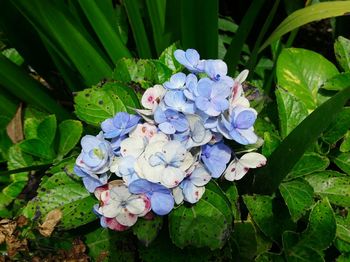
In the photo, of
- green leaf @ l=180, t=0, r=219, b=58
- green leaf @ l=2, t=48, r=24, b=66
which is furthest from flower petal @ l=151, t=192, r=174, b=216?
green leaf @ l=2, t=48, r=24, b=66

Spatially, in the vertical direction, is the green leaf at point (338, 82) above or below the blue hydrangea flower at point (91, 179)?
below

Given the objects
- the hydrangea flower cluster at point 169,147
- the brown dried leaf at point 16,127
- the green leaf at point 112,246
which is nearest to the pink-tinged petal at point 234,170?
the hydrangea flower cluster at point 169,147

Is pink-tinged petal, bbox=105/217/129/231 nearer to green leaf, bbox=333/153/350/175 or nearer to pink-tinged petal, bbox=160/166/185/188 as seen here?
pink-tinged petal, bbox=160/166/185/188

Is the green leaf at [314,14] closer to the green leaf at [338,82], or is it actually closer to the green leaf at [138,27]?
the green leaf at [338,82]

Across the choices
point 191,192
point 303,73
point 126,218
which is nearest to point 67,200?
point 126,218

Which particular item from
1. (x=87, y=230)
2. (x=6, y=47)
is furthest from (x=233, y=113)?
(x=6, y=47)

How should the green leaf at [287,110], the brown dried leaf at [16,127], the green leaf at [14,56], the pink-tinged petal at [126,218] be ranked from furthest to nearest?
the green leaf at [14,56], the brown dried leaf at [16,127], the green leaf at [287,110], the pink-tinged petal at [126,218]
